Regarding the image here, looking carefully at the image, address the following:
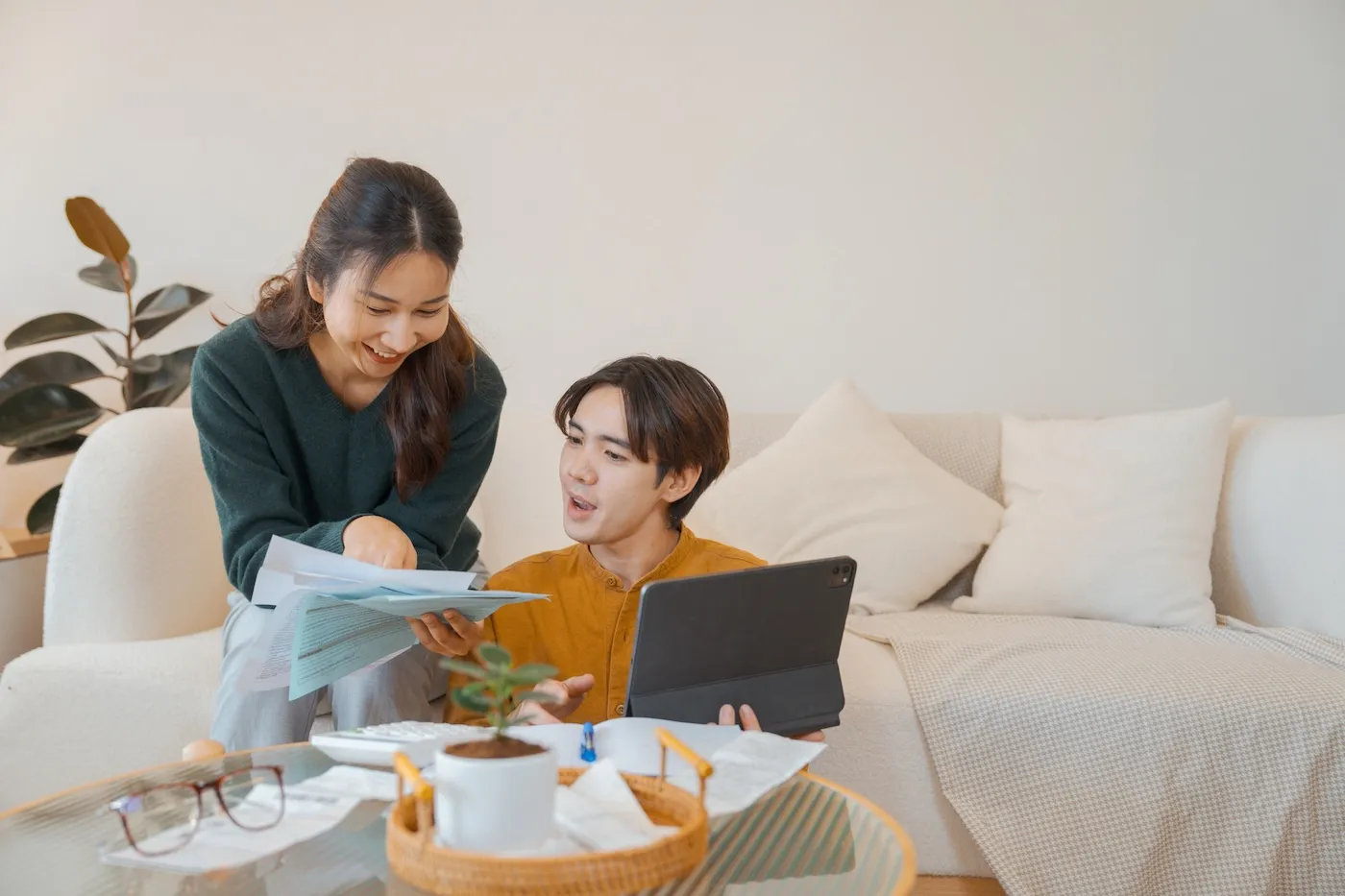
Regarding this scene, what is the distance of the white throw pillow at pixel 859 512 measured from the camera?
2.08 metres

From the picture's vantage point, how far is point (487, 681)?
2.35 feet

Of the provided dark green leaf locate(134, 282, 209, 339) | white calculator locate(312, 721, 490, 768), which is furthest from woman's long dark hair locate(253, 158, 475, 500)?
dark green leaf locate(134, 282, 209, 339)

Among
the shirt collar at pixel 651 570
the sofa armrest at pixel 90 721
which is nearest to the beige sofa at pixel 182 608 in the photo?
the sofa armrest at pixel 90 721

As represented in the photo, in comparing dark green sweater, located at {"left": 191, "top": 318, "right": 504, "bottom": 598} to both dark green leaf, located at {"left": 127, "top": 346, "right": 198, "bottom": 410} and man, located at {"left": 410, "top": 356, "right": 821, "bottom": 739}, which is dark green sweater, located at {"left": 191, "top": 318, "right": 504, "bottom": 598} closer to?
man, located at {"left": 410, "top": 356, "right": 821, "bottom": 739}

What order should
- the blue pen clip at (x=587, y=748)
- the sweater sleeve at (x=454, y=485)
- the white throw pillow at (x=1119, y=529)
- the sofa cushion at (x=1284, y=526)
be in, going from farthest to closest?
the white throw pillow at (x=1119, y=529), the sofa cushion at (x=1284, y=526), the sweater sleeve at (x=454, y=485), the blue pen clip at (x=587, y=748)

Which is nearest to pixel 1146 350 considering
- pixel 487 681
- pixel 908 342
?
pixel 908 342

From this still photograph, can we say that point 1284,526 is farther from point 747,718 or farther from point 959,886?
point 747,718

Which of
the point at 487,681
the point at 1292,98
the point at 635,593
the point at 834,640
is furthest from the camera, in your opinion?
the point at 1292,98

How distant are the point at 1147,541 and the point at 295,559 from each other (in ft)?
4.86

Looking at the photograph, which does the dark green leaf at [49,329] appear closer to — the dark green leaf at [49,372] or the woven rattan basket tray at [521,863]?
the dark green leaf at [49,372]

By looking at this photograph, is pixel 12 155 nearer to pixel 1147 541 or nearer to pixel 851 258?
pixel 851 258

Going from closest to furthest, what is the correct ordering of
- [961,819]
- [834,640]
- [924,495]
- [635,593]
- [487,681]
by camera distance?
[487,681], [834,640], [635,593], [961,819], [924,495]

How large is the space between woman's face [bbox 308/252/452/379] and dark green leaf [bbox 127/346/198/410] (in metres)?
1.40

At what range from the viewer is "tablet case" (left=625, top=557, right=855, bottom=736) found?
1.14 metres
